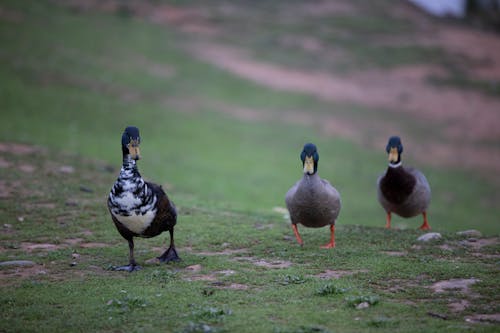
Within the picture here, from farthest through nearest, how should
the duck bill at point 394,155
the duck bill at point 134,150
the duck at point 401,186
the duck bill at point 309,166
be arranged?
the duck at point 401,186 → the duck bill at point 394,155 → the duck bill at point 309,166 → the duck bill at point 134,150

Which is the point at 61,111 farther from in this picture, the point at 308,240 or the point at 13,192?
the point at 308,240

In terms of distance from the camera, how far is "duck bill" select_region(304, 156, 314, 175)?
9.62 m

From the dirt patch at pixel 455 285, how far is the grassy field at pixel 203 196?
5 cm

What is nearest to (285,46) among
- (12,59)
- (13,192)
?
(12,59)

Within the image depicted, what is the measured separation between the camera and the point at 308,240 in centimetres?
1080

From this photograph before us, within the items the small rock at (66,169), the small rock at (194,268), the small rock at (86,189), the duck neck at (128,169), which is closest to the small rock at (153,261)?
the small rock at (194,268)

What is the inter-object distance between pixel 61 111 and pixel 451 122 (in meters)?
16.7

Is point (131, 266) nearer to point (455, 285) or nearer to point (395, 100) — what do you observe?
point (455, 285)

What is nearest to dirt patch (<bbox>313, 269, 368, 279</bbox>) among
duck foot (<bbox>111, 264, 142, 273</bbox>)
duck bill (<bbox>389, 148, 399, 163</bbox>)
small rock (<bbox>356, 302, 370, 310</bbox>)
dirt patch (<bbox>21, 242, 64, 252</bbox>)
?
small rock (<bbox>356, 302, 370, 310</bbox>)

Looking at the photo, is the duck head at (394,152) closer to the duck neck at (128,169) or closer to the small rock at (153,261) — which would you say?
the small rock at (153,261)

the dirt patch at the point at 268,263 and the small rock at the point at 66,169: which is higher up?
the small rock at the point at 66,169

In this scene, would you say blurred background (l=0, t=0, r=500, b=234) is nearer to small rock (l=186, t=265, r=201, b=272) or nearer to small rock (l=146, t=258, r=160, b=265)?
small rock (l=146, t=258, r=160, b=265)

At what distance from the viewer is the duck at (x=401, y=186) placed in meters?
11.8

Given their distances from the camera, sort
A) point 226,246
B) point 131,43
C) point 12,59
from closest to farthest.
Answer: point 226,246
point 12,59
point 131,43
